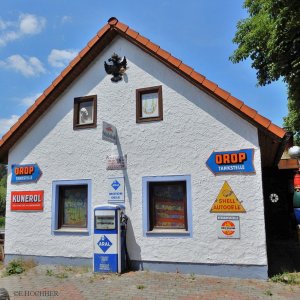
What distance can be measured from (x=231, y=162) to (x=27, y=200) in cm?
563

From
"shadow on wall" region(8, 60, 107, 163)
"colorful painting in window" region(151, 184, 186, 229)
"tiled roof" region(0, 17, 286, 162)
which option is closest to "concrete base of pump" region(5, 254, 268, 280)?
"colorful painting in window" region(151, 184, 186, 229)

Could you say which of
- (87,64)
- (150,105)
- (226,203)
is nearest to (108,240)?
(226,203)

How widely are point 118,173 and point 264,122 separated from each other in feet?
12.1

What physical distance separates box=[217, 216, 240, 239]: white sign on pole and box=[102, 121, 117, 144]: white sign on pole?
10.6 ft

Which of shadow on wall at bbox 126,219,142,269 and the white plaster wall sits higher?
the white plaster wall

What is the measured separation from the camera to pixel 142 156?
8.61 meters

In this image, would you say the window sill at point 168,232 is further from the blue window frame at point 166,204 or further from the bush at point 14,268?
the bush at point 14,268

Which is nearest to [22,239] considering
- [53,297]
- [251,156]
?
[53,297]

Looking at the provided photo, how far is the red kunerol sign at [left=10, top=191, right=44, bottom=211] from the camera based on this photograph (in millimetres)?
9453

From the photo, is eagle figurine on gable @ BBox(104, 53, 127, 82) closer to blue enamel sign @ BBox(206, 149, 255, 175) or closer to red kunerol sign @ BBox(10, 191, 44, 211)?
blue enamel sign @ BBox(206, 149, 255, 175)

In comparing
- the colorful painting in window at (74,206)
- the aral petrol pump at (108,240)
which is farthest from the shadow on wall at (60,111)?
the aral petrol pump at (108,240)

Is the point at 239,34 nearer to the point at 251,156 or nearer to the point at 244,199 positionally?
the point at 251,156

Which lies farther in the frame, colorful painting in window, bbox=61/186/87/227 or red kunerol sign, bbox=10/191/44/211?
red kunerol sign, bbox=10/191/44/211

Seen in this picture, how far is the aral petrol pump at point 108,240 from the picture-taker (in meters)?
7.94
